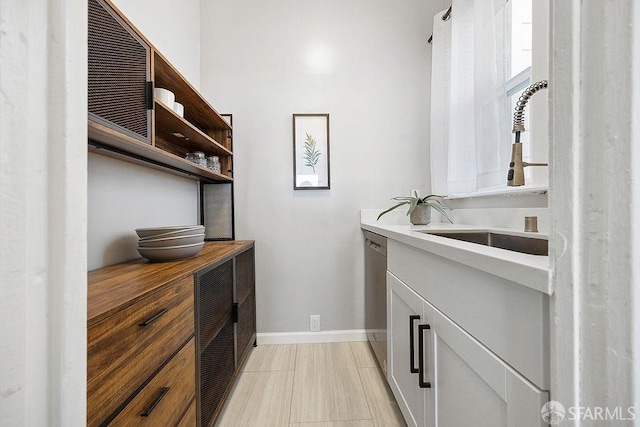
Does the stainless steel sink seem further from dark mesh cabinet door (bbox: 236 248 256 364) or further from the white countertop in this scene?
dark mesh cabinet door (bbox: 236 248 256 364)

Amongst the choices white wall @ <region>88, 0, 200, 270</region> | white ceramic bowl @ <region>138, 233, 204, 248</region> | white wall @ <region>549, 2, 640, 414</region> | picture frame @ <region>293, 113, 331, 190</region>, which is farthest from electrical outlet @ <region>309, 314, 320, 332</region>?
white wall @ <region>549, 2, 640, 414</region>

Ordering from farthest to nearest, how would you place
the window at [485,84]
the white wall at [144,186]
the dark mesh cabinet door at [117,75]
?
1. the window at [485,84]
2. the white wall at [144,186]
3. the dark mesh cabinet door at [117,75]

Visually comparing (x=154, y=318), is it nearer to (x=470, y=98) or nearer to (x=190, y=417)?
(x=190, y=417)

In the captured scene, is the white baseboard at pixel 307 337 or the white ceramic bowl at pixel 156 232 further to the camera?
the white baseboard at pixel 307 337

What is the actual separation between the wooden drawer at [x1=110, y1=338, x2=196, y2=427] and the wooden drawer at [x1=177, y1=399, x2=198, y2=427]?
0.8 inches

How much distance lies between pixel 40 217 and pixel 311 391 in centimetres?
166

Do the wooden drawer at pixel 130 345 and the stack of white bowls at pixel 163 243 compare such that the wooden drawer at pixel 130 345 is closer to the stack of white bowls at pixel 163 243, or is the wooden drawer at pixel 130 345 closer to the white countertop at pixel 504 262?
the stack of white bowls at pixel 163 243

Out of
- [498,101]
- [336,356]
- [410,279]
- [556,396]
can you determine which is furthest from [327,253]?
[556,396]

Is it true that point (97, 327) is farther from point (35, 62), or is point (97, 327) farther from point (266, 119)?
point (266, 119)

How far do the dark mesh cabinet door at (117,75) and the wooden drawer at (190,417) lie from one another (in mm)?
1033

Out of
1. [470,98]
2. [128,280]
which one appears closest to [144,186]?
[128,280]

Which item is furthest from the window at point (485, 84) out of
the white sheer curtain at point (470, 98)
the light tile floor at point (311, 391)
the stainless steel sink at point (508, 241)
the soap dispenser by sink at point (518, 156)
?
the light tile floor at point (311, 391)

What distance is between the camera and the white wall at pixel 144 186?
117 centimetres

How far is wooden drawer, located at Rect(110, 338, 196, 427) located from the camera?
2.35 feet
